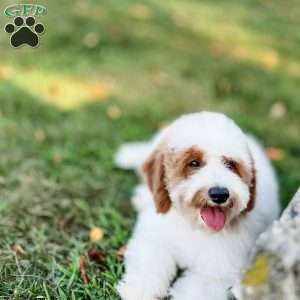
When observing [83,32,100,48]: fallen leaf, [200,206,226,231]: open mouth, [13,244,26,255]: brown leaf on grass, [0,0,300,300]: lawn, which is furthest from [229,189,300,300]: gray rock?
[83,32,100,48]: fallen leaf

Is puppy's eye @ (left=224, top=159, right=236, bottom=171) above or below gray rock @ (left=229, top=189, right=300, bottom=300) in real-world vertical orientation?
above

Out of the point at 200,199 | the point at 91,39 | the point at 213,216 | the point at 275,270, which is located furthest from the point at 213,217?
the point at 91,39

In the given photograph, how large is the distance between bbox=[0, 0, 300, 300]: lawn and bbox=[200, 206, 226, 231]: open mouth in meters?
0.70

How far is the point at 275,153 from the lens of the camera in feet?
17.1

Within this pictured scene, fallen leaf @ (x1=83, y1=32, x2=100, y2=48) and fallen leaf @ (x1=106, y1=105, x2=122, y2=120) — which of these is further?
fallen leaf @ (x1=83, y1=32, x2=100, y2=48)

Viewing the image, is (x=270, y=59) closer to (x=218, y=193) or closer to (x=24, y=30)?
(x=24, y=30)

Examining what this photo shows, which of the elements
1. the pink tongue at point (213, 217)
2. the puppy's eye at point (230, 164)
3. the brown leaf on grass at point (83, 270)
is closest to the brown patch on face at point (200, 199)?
the pink tongue at point (213, 217)

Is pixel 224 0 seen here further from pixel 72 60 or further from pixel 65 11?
pixel 72 60

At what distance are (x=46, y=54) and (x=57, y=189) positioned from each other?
2594 millimetres

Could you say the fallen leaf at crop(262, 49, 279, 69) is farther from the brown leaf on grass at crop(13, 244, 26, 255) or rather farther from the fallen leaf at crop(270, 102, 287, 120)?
the brown leaf on grass at crop(13, 244, 26, 255)

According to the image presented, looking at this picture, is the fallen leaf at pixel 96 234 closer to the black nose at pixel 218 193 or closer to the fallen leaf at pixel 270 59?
the black nose at pixel 218 193

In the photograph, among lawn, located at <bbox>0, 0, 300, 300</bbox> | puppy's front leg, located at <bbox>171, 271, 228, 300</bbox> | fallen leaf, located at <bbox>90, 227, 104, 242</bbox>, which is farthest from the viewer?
fallen leaf, located at <bbox>90, 227, 104, 242</bbox>

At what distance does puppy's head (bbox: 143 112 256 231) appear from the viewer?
118 inches

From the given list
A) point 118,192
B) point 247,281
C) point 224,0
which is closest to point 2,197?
point 118,192
